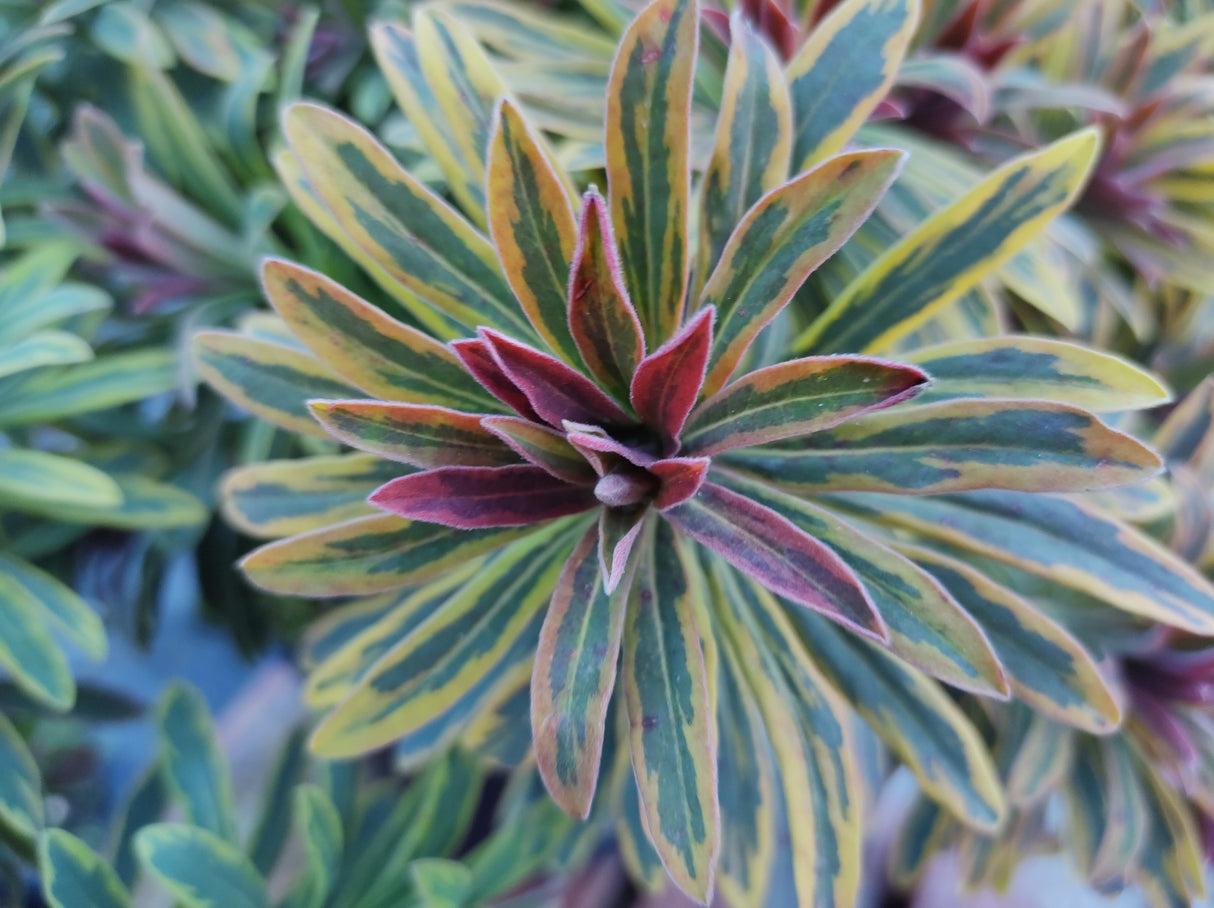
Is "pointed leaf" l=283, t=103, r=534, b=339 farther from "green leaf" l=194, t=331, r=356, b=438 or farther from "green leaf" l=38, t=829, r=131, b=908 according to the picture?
"green leaf" l=38, t=829, r=131, b=908

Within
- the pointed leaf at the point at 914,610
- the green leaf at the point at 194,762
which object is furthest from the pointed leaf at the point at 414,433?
the green leaf at the point at 194,762

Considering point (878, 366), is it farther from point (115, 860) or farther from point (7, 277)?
point (115, 860)

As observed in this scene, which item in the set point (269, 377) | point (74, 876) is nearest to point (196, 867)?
point (74, 876)

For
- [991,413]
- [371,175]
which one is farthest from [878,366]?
[371,175]

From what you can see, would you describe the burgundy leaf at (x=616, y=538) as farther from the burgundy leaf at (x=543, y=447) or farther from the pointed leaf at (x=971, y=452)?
the pointed leaf at (x=971, y=452)

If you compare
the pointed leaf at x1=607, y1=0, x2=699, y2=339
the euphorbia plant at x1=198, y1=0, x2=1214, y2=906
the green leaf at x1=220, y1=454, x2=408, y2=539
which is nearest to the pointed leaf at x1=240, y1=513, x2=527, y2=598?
the euphorbia plant at x1=198, y1=0, x2=1214, y2=906

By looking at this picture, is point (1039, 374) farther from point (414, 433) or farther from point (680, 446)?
point (414, 433)

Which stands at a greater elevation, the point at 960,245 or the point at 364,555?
the point at 960,245
